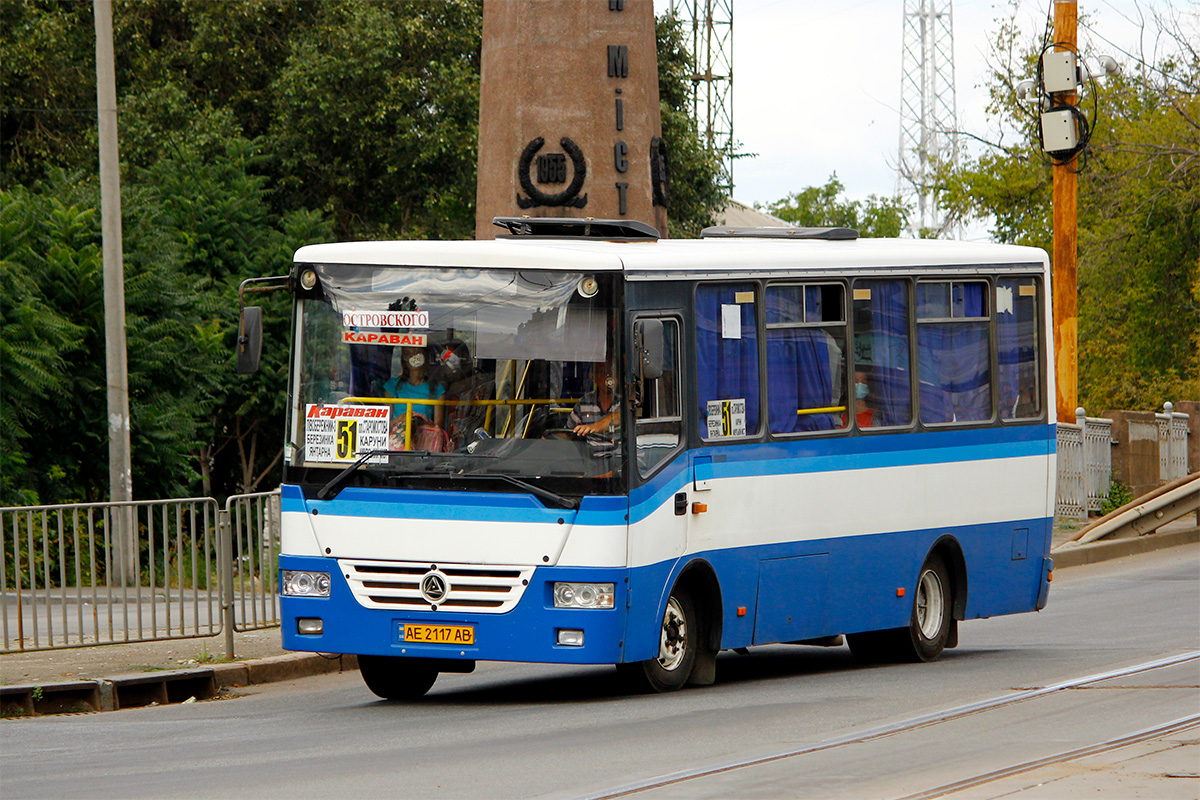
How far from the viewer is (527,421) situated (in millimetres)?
10602

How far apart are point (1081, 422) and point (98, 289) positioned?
14132 millimetres

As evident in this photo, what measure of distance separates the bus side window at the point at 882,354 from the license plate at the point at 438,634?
139 inches

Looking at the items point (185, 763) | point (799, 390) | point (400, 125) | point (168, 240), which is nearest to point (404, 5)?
point (400, 125)

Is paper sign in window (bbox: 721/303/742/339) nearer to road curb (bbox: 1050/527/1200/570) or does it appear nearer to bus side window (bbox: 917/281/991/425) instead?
bus side window (bbox: 917/281/991/425)

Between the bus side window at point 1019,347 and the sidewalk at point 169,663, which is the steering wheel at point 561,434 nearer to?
the sidewalk at point 169,663

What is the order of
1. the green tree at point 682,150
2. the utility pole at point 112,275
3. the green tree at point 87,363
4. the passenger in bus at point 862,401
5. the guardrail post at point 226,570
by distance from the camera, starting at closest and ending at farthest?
the passenger in bus at point 862,401 < the guardrail post at point 226,570 < the utility pole at point 112,275 < the green tree at point 87,363 < the green tree at point 682,150

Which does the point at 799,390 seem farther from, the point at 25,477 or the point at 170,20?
the point at 170,20

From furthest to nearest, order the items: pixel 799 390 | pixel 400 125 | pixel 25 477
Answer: pixel 400 125 < pixel 25 477 < pixel 799 390

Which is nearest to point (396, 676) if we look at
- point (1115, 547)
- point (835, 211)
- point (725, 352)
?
point (725, 352)

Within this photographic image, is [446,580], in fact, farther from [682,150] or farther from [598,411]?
[682,150]

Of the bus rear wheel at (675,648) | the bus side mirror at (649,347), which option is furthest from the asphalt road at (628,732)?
the bus side mirror at (649,347)

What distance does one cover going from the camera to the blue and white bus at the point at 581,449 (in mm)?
10500

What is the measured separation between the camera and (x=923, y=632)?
534 inches

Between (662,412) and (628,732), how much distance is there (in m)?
2.23
